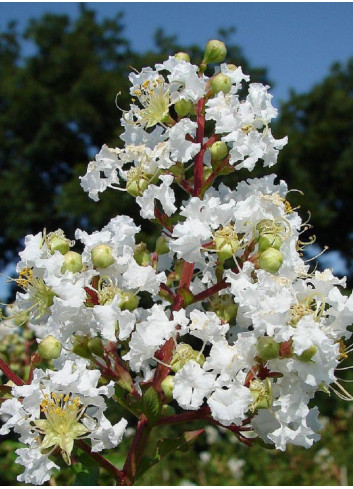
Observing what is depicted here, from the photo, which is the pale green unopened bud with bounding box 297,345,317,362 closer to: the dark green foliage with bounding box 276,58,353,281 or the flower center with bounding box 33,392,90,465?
the flower center with bounding box 33,392,90,465

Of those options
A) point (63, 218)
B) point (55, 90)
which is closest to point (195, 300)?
point (63, 218)

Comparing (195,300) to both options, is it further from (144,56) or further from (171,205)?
(144,56)

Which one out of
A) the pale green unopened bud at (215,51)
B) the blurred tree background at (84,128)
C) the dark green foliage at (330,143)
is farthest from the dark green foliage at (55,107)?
the pale green unopened bud at (215,51)

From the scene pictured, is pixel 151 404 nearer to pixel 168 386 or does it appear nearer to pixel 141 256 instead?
pixel 168 386

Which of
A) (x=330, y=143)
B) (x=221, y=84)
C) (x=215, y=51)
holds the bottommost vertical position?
(x=221, y=84)

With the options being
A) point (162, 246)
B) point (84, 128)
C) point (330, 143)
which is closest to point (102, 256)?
point (162, 246)
